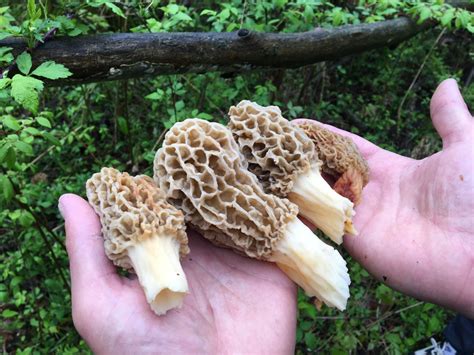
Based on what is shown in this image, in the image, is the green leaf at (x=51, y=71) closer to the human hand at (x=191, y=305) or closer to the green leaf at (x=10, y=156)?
the green leaf at (x=10, y=156)

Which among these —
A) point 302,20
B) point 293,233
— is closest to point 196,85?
point 302,20

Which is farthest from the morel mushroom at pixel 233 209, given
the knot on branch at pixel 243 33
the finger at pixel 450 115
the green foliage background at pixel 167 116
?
the finger at pixel 450 115

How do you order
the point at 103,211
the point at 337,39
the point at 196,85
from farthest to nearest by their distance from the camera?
1. the point at 196,85
2. the point at 337,39
3. the point at 103,211

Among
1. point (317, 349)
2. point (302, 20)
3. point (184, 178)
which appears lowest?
point (317, 349)

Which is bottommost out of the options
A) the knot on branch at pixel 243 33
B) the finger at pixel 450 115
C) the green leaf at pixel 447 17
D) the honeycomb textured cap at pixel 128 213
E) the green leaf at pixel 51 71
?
the honeycomb textured cap at pixel 128 213

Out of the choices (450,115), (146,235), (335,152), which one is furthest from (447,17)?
(146,235)

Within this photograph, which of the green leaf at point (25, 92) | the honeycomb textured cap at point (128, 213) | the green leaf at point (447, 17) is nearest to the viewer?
the green leaf at point (25, 92)

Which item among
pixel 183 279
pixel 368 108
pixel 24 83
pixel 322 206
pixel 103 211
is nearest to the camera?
pixel 24 83

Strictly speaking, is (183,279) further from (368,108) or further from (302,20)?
(368,108)
